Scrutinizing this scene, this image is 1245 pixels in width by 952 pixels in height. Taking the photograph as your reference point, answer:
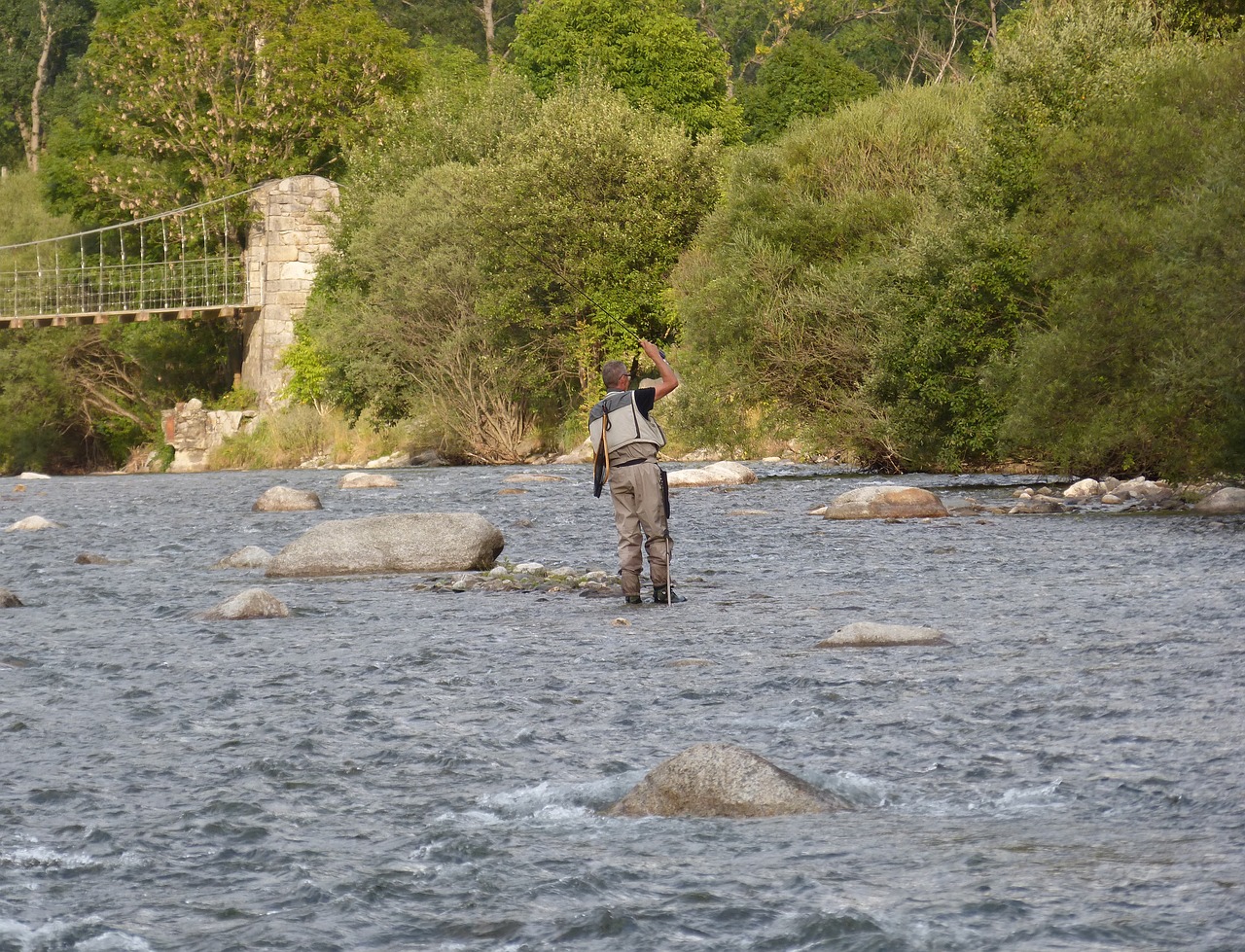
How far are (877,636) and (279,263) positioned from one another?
48.3 meters

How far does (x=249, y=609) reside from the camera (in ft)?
46.4


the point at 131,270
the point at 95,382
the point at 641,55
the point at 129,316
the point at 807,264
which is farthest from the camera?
the point at 95,382

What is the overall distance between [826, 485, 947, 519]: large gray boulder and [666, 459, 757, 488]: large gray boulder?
26.4ft

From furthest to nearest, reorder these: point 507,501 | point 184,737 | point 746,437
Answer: point 746,437, point 507,501, point 184,737

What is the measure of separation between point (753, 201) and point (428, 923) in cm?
3357

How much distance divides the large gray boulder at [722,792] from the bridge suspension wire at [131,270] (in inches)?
1958

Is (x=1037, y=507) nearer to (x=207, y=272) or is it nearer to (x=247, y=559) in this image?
(x=247, y=559)

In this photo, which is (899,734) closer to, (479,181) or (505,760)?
(505,760)

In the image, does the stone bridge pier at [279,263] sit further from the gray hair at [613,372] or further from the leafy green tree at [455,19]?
the gray hair at [613,372]

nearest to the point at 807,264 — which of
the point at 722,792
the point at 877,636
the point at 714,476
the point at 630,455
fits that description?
the point at 714,476

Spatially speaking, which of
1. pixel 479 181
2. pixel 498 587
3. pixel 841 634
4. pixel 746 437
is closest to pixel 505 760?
pixel 841 634

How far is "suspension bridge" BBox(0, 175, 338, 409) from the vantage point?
56.2 metres

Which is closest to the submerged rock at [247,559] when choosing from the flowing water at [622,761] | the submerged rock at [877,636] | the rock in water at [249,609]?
the flowing water at [622,761]

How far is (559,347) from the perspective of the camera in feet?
155
